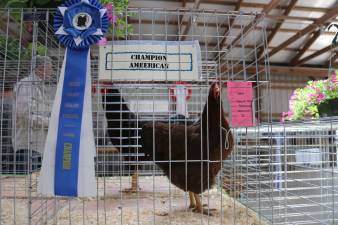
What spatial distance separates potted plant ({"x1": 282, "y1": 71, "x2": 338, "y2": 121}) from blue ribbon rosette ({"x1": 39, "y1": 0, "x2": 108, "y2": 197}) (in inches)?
Answer: 58.2

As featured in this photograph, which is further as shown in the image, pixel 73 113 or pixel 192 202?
pixel 192 202

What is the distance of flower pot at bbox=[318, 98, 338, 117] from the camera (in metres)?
1.99

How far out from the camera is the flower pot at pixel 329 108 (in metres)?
1.99

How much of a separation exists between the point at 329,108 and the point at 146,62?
128 centimetres

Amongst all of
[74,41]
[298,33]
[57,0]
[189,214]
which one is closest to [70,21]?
[74,41]

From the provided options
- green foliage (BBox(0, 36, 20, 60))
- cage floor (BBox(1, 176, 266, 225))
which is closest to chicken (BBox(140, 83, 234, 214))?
cage floor (BBox(1, 176, 266, 225))

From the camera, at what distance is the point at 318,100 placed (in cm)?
213

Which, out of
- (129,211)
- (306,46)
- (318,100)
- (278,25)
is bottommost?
(129,211)

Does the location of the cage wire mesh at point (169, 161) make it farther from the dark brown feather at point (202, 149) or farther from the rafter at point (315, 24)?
the rafter at point (315, 24)

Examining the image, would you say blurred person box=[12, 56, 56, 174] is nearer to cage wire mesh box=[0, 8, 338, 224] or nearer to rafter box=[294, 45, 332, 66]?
cage wire mesh box=[0, 8, 338, 224]

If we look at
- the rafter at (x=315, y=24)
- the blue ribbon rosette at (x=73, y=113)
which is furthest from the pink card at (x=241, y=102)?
the rafter at (x=315, y=24)

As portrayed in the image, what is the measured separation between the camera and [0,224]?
154 centimetres

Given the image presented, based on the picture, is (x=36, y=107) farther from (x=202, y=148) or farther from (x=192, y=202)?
(x=192, y=202)

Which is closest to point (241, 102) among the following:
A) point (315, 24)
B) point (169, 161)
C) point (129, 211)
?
point (169, 161)
